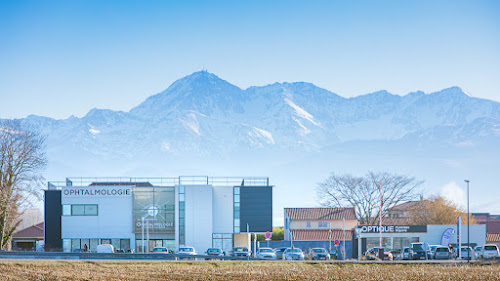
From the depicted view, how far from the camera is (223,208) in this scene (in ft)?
231

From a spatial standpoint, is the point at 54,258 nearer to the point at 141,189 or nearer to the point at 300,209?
the point at 141,189

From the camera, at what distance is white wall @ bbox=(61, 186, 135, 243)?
6875 centimetres

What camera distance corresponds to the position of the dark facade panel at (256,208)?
70.0 meters

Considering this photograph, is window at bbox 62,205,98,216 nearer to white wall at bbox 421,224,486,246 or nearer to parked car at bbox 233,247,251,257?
parked car at bbox 233,247,251,257

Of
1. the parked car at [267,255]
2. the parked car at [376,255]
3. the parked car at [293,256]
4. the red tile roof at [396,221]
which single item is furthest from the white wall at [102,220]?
the red tile roof at [396,221]

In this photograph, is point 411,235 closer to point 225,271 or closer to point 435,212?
point 435,212

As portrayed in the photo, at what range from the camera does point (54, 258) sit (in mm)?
51344

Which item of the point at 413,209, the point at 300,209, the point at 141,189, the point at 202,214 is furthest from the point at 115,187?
the point at 413,209

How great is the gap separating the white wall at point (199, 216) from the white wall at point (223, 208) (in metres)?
1.25

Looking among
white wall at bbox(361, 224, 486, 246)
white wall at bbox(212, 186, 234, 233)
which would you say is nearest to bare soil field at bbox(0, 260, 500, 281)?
white wall at bbox(212, 186, 234, 233)

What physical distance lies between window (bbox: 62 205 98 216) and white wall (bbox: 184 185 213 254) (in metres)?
9.69

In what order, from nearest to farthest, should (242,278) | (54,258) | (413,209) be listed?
(242,278), (54,258), (413,209)

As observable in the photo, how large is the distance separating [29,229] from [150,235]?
1153 inches

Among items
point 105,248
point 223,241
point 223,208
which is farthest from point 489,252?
point 105,248
